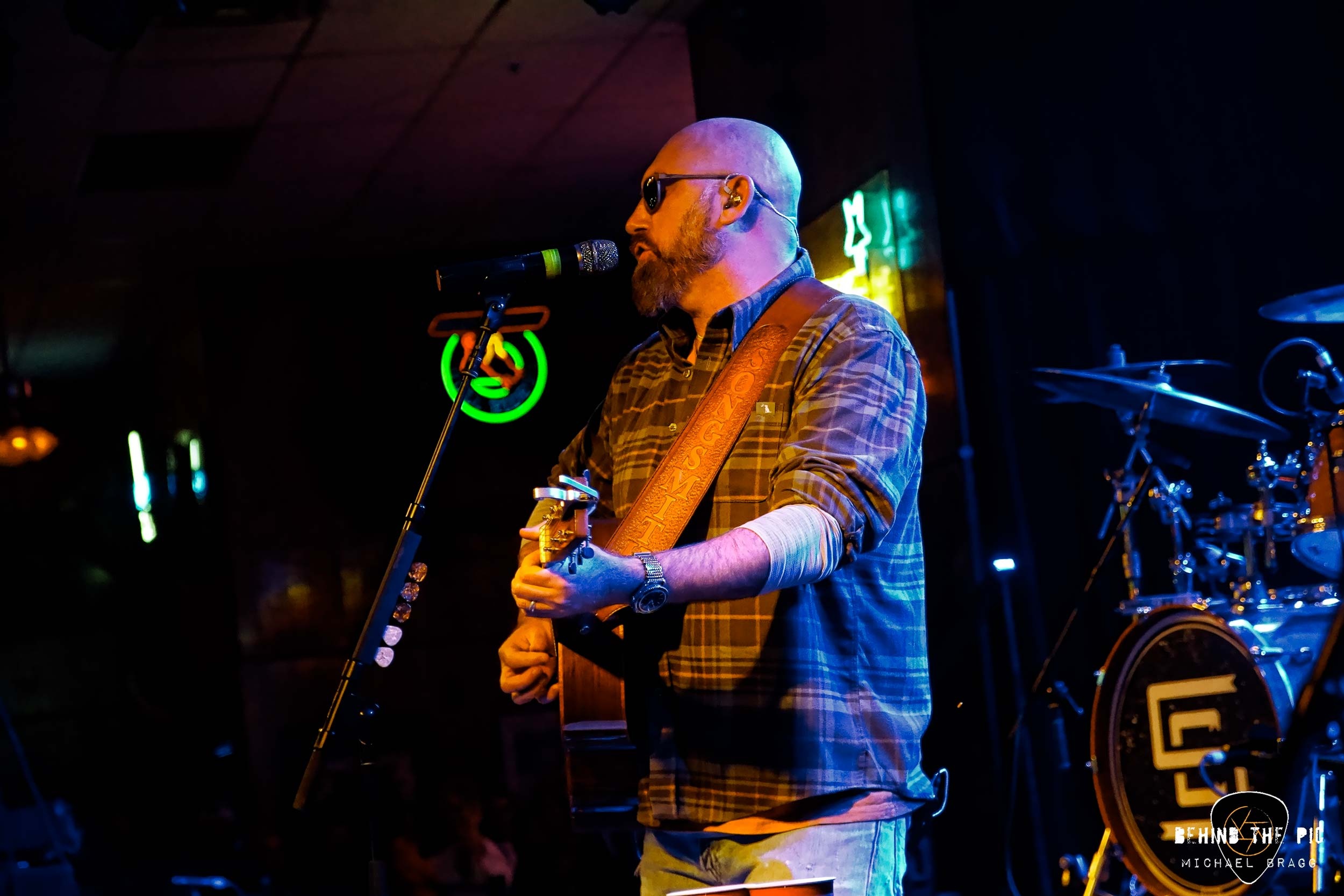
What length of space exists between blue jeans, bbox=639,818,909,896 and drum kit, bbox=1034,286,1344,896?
197cm

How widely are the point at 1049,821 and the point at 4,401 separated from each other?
38.9 feet

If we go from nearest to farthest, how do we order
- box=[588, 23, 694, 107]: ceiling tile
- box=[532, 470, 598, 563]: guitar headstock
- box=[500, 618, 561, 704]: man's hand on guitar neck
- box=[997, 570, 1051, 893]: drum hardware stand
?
box=[532, 470, 598, 563]: guitar headstock, box=[500, 618, 561, 704]: man's hand on guitar neck, box=[997, 570, 1051, 893]: drum hardware stand, box=[588, 23, 694, 107]: ceiling tile

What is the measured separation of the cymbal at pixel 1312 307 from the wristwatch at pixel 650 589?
2688 mm

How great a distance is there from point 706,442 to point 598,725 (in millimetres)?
495

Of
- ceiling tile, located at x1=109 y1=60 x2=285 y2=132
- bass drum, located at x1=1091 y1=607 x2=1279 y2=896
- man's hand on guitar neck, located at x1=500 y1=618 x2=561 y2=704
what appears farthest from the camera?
ceiling tile, located at x1=109 y1=60 x2=285 y2=132

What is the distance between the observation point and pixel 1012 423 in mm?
5051

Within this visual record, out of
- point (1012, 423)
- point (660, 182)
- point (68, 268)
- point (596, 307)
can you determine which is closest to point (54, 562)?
point (68, 268)

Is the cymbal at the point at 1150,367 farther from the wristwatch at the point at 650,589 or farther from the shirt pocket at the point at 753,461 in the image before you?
the wristwatch at the point at 650,589

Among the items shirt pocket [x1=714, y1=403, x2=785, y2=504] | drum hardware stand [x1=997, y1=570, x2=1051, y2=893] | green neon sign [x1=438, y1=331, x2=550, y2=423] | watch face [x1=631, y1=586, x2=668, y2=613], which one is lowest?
drum hardware stand [x1=997, y1=570, x2=1051, y2=893]

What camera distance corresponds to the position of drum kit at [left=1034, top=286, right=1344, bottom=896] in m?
3.97

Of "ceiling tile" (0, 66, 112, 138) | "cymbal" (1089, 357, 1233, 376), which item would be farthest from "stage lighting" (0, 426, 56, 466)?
"cymbal" (1089, 357, 1233, 376)

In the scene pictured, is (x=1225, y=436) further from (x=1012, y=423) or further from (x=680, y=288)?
(x=680, y=288)

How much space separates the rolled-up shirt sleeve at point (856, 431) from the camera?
6.69 feet

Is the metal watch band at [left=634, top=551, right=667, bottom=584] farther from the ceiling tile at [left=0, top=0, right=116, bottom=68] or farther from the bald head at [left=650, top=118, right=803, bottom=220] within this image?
the ceiling tile at [left=0, top=0, right=116, bottom=68]
